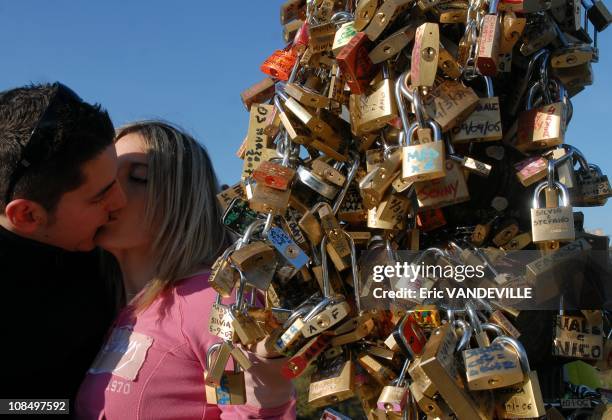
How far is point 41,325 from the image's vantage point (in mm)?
1752

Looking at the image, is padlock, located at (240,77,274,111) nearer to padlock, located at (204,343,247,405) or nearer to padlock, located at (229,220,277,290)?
padlock, located at (229,220,277,290)

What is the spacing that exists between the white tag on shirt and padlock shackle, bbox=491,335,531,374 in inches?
38.5

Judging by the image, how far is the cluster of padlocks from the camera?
1000 millimetres

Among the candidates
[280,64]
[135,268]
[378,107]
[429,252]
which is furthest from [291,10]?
[135,268]

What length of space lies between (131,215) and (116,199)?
80mm

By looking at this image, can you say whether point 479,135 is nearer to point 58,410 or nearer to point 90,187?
point 90,187

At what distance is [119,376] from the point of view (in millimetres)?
1572

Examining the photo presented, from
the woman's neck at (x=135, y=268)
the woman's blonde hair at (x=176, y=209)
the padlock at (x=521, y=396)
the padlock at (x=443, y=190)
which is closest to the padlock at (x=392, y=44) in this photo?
the padlock at (x=443, y=190)

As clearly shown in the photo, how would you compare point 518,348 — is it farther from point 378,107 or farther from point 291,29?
point 291,29

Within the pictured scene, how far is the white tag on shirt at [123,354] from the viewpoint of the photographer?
1.56 meters

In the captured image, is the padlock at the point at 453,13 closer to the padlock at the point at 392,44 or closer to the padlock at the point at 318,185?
the padlock at the point at 392,44

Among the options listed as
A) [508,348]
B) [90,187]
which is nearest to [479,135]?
[508,348]

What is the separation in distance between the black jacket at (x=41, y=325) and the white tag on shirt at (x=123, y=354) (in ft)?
0.33

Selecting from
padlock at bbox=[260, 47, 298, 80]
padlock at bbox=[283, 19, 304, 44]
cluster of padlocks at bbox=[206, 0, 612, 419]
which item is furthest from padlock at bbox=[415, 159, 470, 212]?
padlock at bbox=[283, 19, 304, 44]
